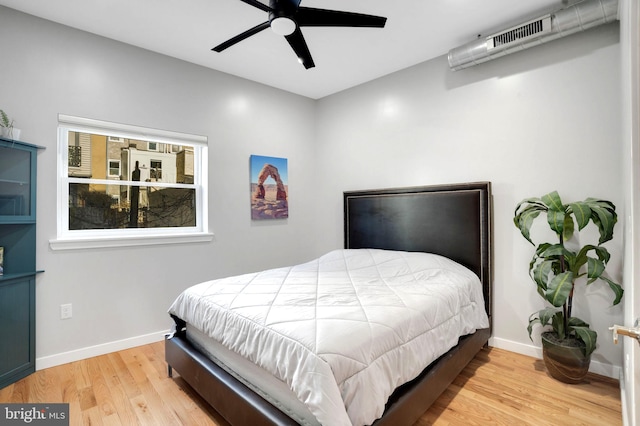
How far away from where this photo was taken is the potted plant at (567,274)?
2.07 metres

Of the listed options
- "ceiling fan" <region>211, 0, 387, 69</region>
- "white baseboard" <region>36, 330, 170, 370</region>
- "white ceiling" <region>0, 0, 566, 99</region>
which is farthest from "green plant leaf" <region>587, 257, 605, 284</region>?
"white baseboard" <region>36, 330, 170, 370</region>

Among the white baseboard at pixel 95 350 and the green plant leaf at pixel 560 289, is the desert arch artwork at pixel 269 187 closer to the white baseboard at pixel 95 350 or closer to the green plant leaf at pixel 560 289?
the white baseboard at pixel 95 350

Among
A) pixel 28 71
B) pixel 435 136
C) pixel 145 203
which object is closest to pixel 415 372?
pixel 435 136

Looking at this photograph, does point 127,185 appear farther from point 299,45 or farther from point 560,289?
Answer: point 560,289

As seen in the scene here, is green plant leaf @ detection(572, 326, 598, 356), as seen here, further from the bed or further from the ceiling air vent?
the ceiling air vent

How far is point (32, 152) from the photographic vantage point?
8.07 ft

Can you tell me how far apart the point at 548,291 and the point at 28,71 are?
13.8ft

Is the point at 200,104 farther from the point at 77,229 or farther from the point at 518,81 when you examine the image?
the point at 518,81

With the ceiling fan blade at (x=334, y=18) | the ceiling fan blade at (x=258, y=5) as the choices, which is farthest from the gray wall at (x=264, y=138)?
the ceiling fan blade at (x=258, y=5)

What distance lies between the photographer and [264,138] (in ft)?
12.9

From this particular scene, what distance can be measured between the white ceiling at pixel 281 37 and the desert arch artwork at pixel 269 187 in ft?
3.41

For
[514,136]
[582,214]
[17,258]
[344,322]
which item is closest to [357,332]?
[344,322]

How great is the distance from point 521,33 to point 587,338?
2.28 metres

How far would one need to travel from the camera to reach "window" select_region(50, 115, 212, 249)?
2756mm
